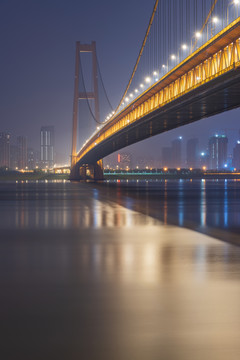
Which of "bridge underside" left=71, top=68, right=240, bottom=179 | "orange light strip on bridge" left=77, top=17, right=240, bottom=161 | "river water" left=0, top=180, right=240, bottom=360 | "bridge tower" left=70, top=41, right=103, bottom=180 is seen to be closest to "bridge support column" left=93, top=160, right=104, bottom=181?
"bridge tower" left=70, top=41, right=103, bottom=180

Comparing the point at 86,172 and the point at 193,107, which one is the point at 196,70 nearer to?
the point at 193,107

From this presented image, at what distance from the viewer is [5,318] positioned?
20.9 feet

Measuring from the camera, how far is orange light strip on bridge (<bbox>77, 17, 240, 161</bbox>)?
30547mm

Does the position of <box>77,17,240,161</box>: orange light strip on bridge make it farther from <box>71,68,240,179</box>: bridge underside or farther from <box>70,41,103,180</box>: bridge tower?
<box>70,41,103,180</box>: bridge tower

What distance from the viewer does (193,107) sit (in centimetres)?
4497

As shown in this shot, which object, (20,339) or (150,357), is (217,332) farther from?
(20,339)

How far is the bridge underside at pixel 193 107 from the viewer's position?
108 ft

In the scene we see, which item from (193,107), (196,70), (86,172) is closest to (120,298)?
(196,70)

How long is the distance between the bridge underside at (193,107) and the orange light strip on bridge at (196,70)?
0.46m

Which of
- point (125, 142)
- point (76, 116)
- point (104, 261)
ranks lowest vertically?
point (104, 261)

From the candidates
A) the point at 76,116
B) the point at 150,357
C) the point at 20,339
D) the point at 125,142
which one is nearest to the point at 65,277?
the point at 20,339

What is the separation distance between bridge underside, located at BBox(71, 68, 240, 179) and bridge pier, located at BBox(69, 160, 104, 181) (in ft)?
175

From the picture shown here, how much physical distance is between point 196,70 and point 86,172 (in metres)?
110

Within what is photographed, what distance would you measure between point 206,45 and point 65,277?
2732 cm
